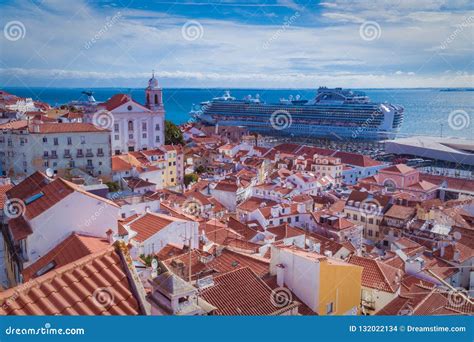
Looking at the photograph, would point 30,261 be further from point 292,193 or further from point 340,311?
point 292,193

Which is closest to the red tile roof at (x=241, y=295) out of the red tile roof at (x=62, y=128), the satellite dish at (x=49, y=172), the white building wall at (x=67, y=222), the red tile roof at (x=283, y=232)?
the white building wall at (x=67, y=222)

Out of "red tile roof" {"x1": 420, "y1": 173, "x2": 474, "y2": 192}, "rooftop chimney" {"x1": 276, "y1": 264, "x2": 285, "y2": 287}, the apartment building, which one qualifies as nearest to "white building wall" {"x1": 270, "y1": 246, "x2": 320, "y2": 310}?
"rooftop chimney" {"x1": 276, "y1": 264, "x2": 285, "y2": 287}

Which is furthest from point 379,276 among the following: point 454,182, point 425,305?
point 454,182

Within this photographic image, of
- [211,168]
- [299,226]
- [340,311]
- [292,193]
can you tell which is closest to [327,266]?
[340,311]

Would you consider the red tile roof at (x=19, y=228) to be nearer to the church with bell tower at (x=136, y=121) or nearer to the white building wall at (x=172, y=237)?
the white building wall at (x=172, y=237)

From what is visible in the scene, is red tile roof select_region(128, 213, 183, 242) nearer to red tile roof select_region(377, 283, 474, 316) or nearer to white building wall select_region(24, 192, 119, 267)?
white building wall select_region(24, 192, 119, 267)

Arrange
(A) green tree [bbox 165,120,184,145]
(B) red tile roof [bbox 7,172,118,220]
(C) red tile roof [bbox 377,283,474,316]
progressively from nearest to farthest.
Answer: (B) red tile roof [bbox 7,172,118,220] < (C) red tile roof [bbox 377,283,474,316] < (A) green tree [bbox 165,120,184,145]
